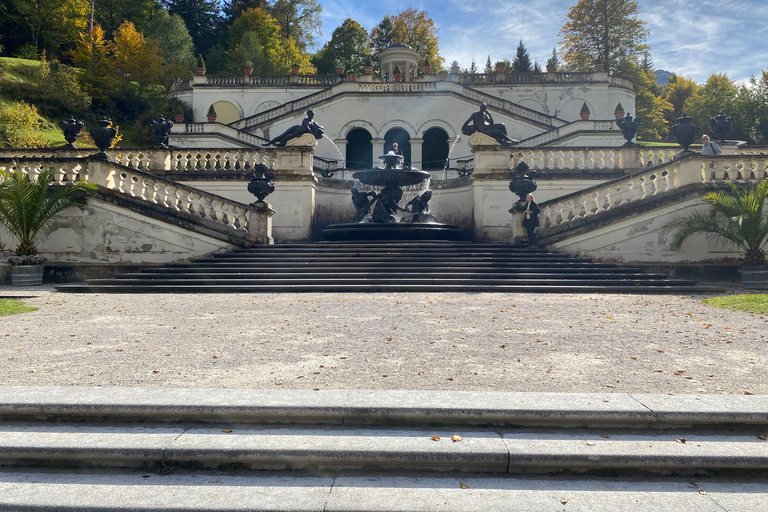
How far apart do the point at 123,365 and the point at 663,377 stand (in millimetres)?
5343

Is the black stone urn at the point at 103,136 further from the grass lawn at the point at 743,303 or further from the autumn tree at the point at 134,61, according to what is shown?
the autumn tree at the point at 134,61

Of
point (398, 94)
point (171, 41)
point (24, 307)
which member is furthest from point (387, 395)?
point (171, 41)

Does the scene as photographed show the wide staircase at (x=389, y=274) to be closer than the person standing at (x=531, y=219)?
Yes

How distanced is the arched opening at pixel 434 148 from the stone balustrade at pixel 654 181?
68.9 ft

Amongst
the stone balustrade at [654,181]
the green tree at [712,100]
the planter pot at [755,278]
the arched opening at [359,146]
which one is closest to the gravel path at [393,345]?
the planter pot at [755,278]

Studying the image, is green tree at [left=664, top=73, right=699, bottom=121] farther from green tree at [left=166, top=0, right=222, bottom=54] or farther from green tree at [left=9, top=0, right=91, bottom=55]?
green tree at [left=9, top=0, right=91, bottom=55]

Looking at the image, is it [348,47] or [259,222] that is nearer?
[259,222]

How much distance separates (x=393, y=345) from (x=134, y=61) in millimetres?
48193

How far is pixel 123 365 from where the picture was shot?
5.12 m

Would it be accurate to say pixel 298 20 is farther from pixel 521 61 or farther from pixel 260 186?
pixel 260 186

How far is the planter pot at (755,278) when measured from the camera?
1138cm

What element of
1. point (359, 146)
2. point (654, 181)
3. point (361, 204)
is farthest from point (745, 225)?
point (359, 146)

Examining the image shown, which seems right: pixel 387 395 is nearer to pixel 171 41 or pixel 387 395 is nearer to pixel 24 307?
pixel 24 307

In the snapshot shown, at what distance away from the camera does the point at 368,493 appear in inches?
120
